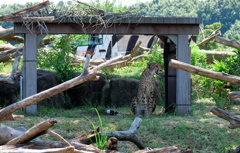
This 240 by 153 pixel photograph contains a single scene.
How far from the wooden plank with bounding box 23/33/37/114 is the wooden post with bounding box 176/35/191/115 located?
3642 millimetres

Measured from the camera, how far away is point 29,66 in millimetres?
9484

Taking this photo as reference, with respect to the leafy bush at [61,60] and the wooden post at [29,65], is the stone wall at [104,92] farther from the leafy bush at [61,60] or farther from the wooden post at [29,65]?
the wooden post at [29,65]

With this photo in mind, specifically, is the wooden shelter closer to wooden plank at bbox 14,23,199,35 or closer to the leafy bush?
wooden plank at bbox 14,23,199,35

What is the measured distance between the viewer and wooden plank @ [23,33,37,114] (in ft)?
30.9

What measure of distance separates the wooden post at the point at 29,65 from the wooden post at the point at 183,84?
363cm

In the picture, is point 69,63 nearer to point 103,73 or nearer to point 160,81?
point 103,73

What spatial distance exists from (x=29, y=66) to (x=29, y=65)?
0.08ft

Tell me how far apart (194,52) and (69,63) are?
5151mm

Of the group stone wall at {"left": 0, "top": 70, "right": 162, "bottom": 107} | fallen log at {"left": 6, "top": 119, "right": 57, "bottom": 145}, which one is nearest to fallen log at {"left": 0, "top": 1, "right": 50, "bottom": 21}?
fallen log at {"left": 6, "top": 119, "right": 57, "bottom": 145}

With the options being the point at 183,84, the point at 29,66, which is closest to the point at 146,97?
the point at 183,84

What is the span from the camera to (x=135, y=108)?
10062mm

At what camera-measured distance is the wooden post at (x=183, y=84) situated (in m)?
9.70

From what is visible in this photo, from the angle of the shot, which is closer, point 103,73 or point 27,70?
point 27,70

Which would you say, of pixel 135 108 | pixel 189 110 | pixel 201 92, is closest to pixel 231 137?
pixel 189 110
